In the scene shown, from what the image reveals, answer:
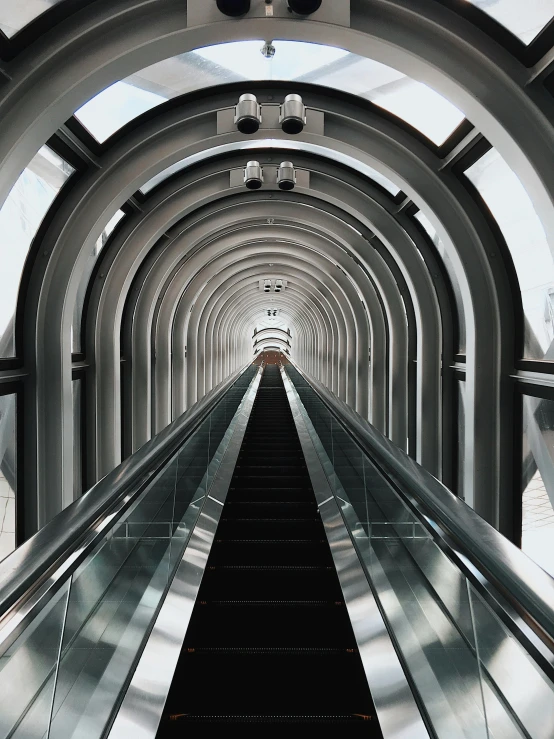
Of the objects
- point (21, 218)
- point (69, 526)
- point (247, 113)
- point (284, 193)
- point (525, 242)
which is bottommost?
point (69, 526)

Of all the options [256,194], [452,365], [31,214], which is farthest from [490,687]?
[256,194]

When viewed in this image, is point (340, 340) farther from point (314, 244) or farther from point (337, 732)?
point (337, 732)

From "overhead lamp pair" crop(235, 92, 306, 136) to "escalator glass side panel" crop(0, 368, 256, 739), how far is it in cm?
348

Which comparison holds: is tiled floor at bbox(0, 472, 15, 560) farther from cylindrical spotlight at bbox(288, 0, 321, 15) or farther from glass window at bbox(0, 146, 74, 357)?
cylindrical spotlight at bbox(288, 0, 321, 15)

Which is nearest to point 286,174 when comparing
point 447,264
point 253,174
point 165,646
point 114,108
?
point 253,174

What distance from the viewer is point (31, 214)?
7.38 m

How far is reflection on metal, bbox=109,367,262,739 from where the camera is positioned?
288 centimetres

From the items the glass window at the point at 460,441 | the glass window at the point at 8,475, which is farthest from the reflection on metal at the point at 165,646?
the glass window at the point at 460,441

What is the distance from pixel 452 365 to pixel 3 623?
8.52 metres

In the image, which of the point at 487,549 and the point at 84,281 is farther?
the point at 84,281

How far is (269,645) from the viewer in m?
3.91

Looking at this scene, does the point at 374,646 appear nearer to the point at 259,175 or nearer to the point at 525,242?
the point at 525,242

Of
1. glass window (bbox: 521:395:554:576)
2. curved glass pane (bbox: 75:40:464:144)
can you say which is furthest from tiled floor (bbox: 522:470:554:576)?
curved glass pane (bbox: 75:40:464:144)

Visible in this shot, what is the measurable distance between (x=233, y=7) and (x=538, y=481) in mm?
5723
